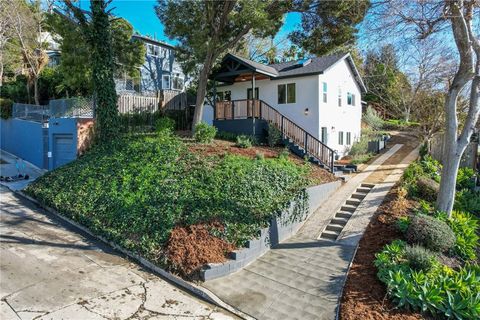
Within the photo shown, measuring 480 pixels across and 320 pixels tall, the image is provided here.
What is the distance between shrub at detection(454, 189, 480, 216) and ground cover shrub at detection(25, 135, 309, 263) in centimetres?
503

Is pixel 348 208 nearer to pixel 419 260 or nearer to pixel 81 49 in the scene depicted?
pixel 419 260

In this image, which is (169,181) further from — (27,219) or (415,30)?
(415,30)

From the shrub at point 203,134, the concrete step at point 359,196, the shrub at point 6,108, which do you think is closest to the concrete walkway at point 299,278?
the concrete step at point 359,196

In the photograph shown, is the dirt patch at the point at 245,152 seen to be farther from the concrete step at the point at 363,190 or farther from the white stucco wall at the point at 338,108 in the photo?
the white stucco wall at the point at 338,108

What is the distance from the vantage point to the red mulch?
17.2 feet

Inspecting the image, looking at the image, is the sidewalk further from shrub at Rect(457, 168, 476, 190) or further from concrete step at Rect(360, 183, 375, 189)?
shrub at Rect(457, 168, 476, 190)

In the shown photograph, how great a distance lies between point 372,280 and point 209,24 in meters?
12.2

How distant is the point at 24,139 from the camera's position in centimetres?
1855

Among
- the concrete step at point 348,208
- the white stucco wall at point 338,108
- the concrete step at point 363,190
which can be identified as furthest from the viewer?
the white stucco wall at point 338,108

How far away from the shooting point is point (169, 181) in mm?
9500

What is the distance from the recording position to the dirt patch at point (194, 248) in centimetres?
668

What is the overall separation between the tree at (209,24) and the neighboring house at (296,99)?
224cm

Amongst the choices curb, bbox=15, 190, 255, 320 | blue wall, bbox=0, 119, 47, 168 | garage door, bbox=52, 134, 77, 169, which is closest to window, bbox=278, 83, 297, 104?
garage door, bbox=52, 134, 77, 169

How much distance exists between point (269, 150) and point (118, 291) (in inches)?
367
